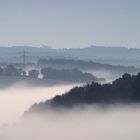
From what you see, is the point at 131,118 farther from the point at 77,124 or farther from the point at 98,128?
the point at 77,124

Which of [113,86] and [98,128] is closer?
[98,128]

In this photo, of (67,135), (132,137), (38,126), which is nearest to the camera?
(132,137)

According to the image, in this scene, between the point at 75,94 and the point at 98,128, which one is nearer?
the point at 98,128

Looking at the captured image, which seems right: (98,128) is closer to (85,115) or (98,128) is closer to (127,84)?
(85,115)

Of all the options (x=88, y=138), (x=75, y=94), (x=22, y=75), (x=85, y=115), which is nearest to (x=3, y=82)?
(x=22, y=75)

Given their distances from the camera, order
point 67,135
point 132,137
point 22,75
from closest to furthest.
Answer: point 132,137, point 67,135, point 22,75

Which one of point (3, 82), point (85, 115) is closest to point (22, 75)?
point (3, 82)
